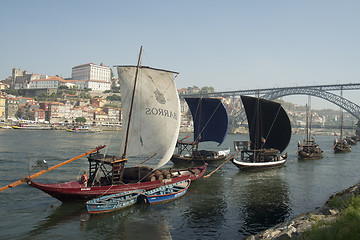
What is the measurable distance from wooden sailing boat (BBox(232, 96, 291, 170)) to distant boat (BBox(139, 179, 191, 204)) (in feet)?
66.1

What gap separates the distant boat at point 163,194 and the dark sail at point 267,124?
21.2m

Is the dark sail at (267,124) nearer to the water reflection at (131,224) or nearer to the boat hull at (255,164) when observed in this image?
the boat hull at (255,164)

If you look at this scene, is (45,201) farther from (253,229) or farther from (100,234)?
(253,229)

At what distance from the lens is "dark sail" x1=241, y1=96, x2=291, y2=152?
141 ft

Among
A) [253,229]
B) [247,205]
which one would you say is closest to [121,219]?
[253,229]

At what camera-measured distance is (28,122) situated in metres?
134

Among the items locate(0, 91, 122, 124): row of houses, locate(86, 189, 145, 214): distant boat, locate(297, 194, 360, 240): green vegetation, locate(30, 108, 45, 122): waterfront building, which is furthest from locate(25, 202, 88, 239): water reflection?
locate(30, 108, 45, 122): waterfront building

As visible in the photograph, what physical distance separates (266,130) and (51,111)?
12536 centimetres

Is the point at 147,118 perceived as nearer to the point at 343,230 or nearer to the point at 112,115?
the point at 343,230

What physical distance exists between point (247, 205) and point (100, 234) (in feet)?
37.2

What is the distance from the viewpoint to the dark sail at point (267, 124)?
43.1 meters

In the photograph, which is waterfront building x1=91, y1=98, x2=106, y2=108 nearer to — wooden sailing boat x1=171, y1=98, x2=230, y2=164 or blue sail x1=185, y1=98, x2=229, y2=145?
blue sail x1=185, y1=98, x2=229, y2=145

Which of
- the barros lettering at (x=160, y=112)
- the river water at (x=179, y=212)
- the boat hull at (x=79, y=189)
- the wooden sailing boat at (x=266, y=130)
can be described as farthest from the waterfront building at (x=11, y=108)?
the boat hull at (x=79, y=189)

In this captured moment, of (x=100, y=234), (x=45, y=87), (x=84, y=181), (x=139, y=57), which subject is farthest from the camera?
(x=45, y=87)
